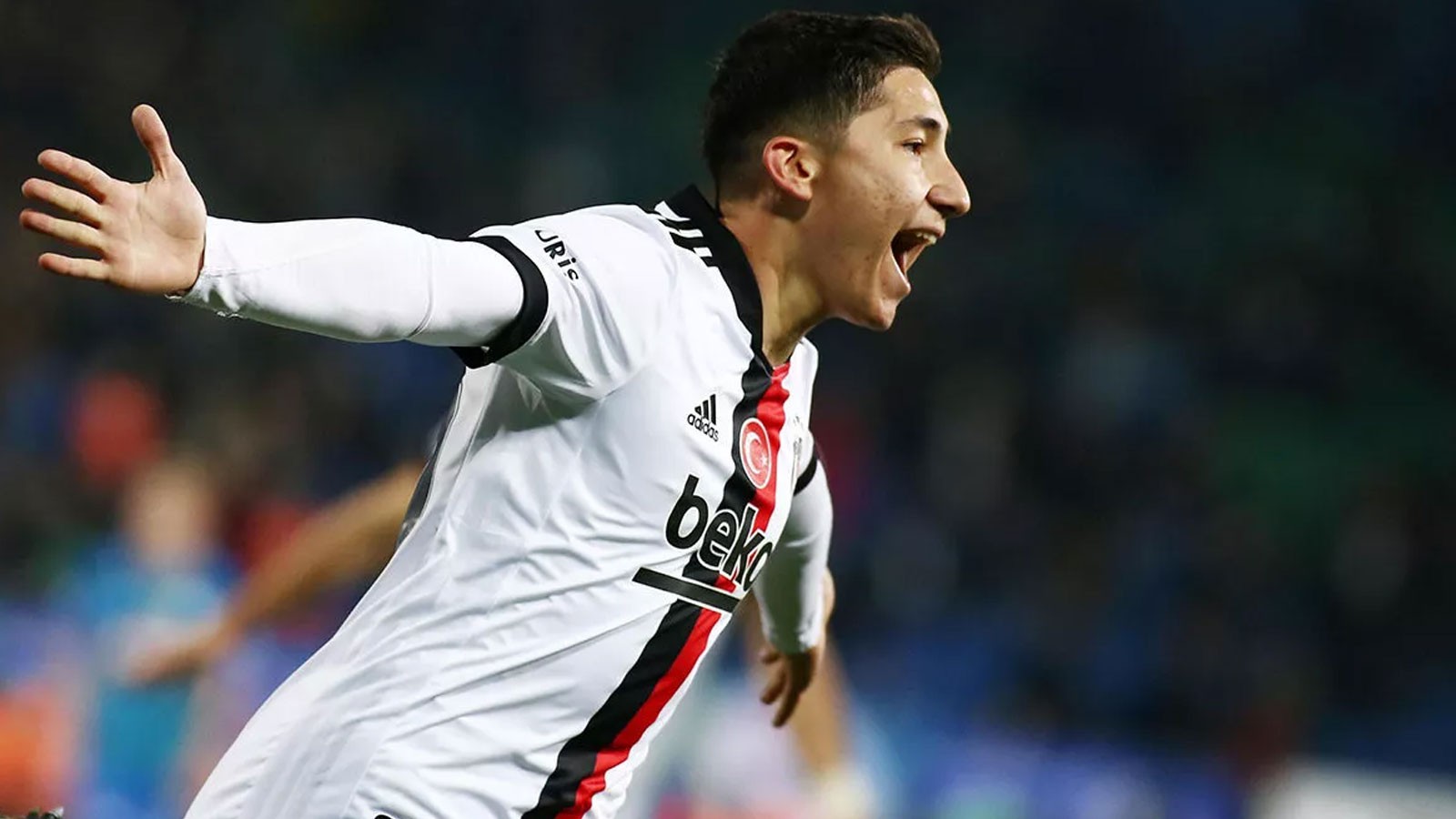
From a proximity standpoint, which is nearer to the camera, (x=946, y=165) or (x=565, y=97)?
(x=946, y=165)

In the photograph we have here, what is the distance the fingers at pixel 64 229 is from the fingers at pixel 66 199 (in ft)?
0.04

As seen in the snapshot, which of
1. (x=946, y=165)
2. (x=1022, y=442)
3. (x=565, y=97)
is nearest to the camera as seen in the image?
(x=946, y=165)

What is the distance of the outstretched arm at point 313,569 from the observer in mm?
4613

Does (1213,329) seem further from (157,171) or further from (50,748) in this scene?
(157,171)

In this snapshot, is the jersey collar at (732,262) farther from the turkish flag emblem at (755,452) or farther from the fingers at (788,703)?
the fingers at (788,703)

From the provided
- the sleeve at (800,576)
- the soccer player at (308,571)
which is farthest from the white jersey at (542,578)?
the soccer player at (308,571)

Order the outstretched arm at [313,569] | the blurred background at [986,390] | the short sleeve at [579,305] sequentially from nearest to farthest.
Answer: the short sleeve at [579,305], the outstretched arm at [313,569], the blurred background at [986,390]

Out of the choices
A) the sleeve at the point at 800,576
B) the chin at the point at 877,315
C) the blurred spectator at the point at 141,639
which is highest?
the chin at the point at 877,315

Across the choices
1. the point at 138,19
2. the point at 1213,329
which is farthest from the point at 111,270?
the point at 138,19

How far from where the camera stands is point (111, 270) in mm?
2166

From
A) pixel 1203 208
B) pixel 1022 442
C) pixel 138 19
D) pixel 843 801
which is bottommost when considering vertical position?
pixel 843 801

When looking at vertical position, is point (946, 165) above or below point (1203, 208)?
below

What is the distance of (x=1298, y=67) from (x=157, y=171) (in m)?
11.5

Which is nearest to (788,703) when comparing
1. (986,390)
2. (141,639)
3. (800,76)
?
(800,76)
